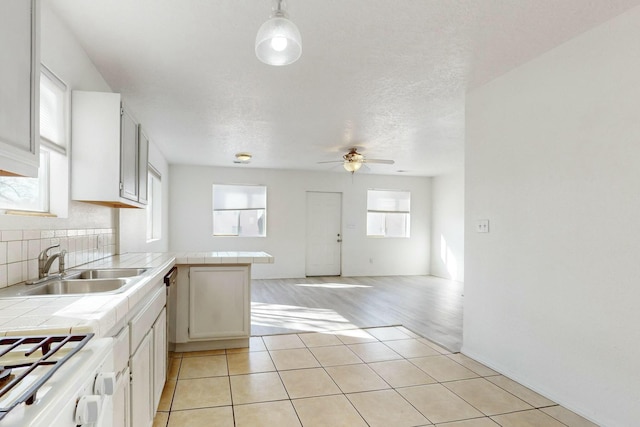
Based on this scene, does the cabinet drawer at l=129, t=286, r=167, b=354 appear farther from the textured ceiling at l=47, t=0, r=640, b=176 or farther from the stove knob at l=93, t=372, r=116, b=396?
the textured ceiling at l=47, t=0, r=640, b=176

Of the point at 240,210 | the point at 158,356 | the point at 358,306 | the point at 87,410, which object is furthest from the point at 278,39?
the point at 240,210

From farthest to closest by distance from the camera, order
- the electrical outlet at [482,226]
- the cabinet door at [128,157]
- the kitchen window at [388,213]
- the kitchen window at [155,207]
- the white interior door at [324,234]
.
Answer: the kitchen window at [388,213]
the white interior door at [324,234]
the kitchen window at [155,207]
the electrical outlet at [482,226]
the cabinet door at [128,157]

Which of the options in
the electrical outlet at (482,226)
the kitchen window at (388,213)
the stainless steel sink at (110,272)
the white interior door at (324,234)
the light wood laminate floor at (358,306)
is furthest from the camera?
the kitchen window at (388,213)

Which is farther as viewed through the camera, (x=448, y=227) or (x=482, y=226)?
(x=448, y=227)

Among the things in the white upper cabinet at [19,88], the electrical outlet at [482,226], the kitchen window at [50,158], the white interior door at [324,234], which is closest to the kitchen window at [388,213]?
the white interior door at [324,234]

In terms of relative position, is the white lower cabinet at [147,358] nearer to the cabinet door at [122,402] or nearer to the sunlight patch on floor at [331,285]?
the cabinet door at [122,402]

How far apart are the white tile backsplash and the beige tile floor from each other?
3.71 ft

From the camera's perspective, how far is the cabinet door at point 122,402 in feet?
4.36

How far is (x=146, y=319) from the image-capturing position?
187 centimetres

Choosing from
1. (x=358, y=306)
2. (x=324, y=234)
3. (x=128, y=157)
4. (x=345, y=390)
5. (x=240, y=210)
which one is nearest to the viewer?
(x=345, y=390)

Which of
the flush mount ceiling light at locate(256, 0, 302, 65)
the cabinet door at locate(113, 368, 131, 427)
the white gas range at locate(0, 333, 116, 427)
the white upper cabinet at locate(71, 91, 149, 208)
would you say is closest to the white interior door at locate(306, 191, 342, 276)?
the white upper cabinet at locate(71, 91, 149, 208)

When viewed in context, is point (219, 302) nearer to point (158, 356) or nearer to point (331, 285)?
point (158, 356)

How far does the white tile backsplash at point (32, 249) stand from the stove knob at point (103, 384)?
1165 mm

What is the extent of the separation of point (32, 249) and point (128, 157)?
3.45 ft
